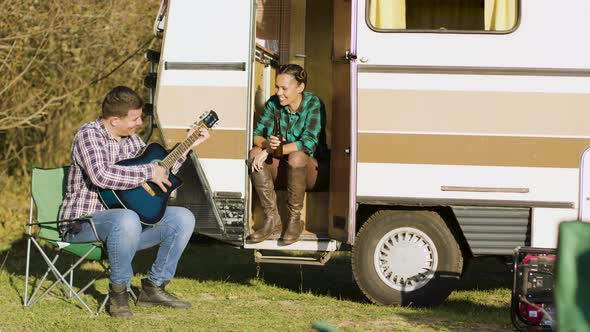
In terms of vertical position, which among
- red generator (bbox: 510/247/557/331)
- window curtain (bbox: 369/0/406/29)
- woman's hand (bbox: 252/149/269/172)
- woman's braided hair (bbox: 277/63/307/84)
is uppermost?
window curtain (bbox: 369/0/406/29)

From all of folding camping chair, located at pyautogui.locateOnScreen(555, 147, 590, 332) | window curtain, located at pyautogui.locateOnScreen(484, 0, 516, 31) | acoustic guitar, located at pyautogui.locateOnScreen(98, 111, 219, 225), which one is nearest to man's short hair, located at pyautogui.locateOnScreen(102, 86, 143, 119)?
acoustic guitar, located at pyautogui.locateOnScreen(98, 111, 219, 225)

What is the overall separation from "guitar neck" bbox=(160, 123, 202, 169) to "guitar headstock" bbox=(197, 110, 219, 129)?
12cm

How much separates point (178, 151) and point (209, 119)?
1.14 feet

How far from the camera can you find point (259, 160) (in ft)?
24.7

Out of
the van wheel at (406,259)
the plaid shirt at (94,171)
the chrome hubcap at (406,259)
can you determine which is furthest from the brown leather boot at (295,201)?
the plaid shirt at (94,171)

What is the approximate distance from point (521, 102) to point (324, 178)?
1.50 metres

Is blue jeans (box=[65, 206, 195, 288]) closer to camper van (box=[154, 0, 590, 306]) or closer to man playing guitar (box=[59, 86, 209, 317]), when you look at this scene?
man playing guitar (box=[59, 86, 209, 317])

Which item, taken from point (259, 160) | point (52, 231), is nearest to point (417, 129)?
point (259, 160)

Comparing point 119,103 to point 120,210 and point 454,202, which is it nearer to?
point 120,210

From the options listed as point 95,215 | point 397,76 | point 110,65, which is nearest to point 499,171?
point 397,76

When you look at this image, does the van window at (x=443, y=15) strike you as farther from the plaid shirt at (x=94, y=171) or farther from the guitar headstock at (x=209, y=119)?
the plaid shirt at (x=94, y=171)

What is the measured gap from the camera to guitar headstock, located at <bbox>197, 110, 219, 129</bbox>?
24.4 ft

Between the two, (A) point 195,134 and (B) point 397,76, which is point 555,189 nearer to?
(B) point 397,76

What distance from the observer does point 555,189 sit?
7.27m
